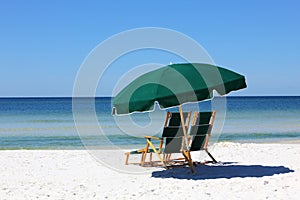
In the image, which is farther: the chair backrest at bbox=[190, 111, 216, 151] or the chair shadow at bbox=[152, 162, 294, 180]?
the chair backrest at bbox=[190, 111, 216, 151]

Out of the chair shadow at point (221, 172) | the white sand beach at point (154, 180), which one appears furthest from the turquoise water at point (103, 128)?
the chair shadow at point (221, 172)

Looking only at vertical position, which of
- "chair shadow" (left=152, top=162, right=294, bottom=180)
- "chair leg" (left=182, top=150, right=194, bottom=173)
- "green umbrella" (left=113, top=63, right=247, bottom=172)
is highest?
"green umbrella" (left=113, top=63, right=247, bottom=172)

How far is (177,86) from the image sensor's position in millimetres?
6191

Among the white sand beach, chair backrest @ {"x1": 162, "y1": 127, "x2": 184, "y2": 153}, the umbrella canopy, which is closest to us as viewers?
the white sand beach

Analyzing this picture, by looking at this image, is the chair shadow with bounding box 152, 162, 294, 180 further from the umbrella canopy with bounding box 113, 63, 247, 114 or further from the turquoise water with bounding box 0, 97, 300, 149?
the turquoise water with bounding box 0, 97, 300, 149

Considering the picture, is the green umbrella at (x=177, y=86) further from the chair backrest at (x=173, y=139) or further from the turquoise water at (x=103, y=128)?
the turquoise water at (x=103, y=128)

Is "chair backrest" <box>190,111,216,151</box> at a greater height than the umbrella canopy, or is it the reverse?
the umbrella canopy

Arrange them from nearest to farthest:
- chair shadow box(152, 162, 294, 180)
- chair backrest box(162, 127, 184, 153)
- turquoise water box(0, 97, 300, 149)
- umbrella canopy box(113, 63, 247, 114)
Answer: umbrella canopy box(113, 63, 247, 114)
chair shadow box(152, 162, 294, 180)
chair backrest box(162, 127, 184, 153)
turquoise water box(0, 97, 300, 149)

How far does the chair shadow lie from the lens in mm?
6676

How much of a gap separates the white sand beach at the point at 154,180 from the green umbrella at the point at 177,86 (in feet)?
2.66

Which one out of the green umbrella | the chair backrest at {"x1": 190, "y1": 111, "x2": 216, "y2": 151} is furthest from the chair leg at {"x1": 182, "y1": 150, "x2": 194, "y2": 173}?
the chair backrest at {"x1": 190, "y1": 111, "x2": 216, "y2": 151}

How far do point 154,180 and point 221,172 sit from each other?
1204 mm

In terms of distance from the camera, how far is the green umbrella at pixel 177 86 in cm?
610

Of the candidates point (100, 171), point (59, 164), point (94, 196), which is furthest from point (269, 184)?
point (59, 164)
